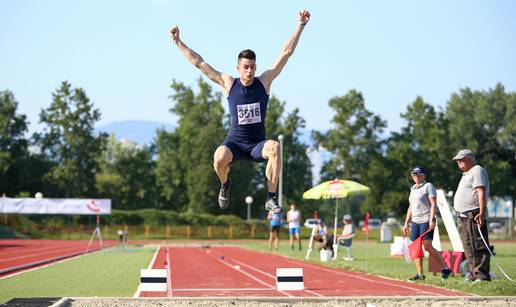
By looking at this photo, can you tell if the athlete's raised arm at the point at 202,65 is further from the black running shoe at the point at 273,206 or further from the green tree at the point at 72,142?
the green tree at the point at 72,142

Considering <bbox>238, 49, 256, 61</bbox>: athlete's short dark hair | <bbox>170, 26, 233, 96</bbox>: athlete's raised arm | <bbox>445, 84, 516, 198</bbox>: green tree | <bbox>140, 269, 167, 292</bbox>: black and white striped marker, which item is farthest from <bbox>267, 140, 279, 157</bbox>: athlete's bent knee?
<bbox>445, 84, 516, 198</bbox>: green tree

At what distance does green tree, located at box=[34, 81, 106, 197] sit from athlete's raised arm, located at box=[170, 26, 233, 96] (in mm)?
58623

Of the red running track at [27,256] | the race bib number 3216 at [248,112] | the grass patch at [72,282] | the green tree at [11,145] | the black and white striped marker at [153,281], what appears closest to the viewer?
the race bib number 3216 at [248,112]

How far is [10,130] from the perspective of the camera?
6962cm

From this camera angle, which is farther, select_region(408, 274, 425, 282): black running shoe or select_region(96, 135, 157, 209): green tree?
select_region(96, 135, 157, 209): green tree

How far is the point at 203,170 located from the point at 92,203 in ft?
A: 90.2

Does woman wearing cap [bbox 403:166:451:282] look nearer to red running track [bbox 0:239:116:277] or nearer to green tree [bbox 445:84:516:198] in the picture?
red running track [bbox 0:239:116:277]

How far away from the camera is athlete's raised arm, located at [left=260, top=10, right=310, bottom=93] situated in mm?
9164

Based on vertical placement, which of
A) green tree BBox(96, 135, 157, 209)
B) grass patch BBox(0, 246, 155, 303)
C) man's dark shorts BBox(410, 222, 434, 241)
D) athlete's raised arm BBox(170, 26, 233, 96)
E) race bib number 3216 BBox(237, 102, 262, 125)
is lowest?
grass patch BBox(0, 246, 155, 303)

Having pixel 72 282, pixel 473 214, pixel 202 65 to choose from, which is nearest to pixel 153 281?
pixel 202 65

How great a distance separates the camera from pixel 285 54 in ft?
30.7

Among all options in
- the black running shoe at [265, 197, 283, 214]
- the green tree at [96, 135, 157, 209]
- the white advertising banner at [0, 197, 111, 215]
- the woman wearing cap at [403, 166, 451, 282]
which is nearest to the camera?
the black running shoe at [265, 197, 283, 214]

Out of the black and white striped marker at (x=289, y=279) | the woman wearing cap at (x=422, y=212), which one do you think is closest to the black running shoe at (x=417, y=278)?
the woman wearing cap at (x=422, y=212)

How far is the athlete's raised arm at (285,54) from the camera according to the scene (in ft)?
30.1
